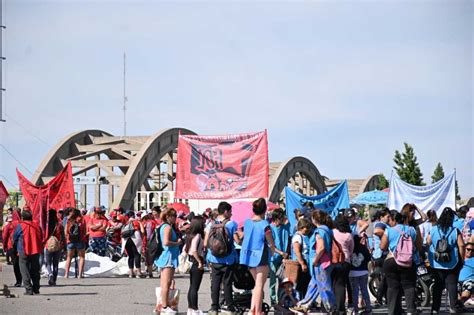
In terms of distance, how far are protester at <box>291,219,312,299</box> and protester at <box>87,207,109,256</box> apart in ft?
Result: 36.4

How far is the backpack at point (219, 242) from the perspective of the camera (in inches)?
556

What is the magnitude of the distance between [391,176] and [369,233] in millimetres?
5832

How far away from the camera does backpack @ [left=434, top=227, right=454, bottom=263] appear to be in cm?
1515

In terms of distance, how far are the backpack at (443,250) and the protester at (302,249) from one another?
2.18m

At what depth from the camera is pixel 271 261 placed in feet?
53.8

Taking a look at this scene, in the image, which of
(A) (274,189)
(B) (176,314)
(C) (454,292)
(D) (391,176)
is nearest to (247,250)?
(B) (176,314)

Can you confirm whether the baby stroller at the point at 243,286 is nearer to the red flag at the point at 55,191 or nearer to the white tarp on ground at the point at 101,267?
the white tarp on ground at the point at 101,267

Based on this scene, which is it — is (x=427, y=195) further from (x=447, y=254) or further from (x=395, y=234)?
(x=395, y=234)

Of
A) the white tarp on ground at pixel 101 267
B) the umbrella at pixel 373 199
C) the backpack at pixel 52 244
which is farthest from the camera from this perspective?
the umbrella at pixel 373 199

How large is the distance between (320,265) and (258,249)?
937 mm

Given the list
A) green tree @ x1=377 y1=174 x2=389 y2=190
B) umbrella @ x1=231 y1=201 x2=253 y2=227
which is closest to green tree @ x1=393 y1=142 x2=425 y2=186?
green tree @ x1=377 y1=174 x2=389 y2=190

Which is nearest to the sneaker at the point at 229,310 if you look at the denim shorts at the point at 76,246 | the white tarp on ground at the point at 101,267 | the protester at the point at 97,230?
the denim shorts at the point at 76,246

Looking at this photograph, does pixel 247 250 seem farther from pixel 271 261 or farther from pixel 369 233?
pixel 369 233

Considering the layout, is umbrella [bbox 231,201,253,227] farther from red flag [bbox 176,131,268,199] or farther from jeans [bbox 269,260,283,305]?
jeans [bbox 269,260,283,305]
